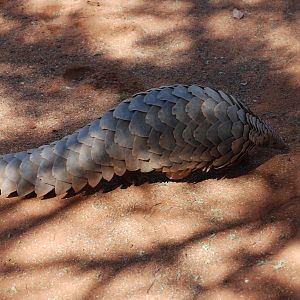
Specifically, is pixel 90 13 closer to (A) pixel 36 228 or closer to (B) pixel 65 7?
(B) pixel 65 7

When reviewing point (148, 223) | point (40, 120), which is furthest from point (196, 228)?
point (40, 120)

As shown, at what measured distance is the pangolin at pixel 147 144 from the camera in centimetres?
313

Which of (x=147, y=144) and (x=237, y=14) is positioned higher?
(x=147, y=144)

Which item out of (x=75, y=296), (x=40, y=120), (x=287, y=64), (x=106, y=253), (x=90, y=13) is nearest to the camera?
(x=75, y=296)

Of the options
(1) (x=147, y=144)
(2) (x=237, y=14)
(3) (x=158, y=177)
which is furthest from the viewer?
(2) (x=237, y=14)

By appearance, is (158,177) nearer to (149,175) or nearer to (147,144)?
(149,175)

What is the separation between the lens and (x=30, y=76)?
4230mm

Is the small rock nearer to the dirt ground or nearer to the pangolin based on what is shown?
the dirt ground

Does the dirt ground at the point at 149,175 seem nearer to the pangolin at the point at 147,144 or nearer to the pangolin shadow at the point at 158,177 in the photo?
the pangolin shadow at the point at 158,177

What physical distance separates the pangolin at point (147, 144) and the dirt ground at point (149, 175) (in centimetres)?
13

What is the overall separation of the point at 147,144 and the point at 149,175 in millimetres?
288

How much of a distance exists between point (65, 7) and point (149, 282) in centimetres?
260

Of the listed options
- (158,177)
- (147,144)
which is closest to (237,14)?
(158,177)

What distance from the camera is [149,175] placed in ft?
11.1
